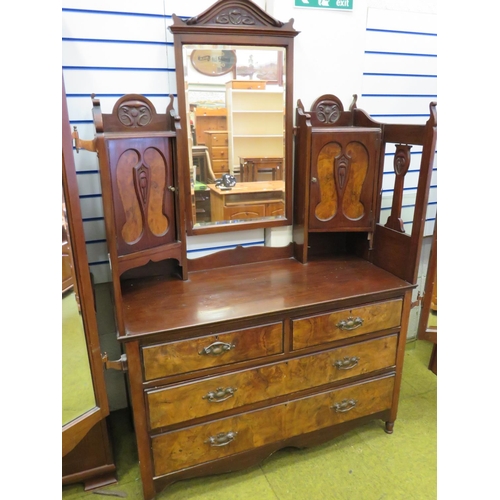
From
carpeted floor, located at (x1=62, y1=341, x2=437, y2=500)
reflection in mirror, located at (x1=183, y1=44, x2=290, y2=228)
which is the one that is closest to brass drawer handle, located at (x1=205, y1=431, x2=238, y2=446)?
carpeted floor, located at (x1=62, y1=341, x2=437, y2=500)

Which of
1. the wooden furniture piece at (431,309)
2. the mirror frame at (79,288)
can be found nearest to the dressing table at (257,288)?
the mirror frame at (79,288)

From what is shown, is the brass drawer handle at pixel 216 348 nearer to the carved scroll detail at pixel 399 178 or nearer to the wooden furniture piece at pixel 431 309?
the carved scroll detail at pixel 399 178

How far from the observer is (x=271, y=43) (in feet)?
6.33

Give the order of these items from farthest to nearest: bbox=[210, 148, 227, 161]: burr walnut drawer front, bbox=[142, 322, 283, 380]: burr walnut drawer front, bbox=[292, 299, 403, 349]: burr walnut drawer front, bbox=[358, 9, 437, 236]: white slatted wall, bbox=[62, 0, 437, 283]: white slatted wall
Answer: bbox=[358, 9, 437, 236]: white slatted wall < bbox=[210, 148, 227, 161]: burr walnut drawer front < bbox=[292, 299, 403, 349]: burr walnut drawer front < bbox=[62, 0, 437, 283]: white slatted wall < bbox=[142, 322, 283, 380]: burr walnut drawer front

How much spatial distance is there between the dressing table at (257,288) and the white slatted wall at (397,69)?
10.5 inches

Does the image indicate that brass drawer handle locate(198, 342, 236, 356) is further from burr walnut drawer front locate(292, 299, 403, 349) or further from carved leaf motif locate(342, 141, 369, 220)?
carved leaf motif locate(342, 141, 369, 220)

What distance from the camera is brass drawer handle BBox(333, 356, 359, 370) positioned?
6.51 feet

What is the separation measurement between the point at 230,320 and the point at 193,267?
0.54m

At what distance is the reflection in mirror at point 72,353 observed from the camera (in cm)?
140

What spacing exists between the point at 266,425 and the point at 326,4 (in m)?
2.08

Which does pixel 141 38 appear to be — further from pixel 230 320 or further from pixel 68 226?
pixel 230 320

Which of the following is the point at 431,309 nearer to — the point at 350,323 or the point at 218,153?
the point at 350,323

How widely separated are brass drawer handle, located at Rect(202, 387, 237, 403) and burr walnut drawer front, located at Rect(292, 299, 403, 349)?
1.15 ft

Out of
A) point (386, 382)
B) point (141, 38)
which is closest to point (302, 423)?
point (386, 382)
